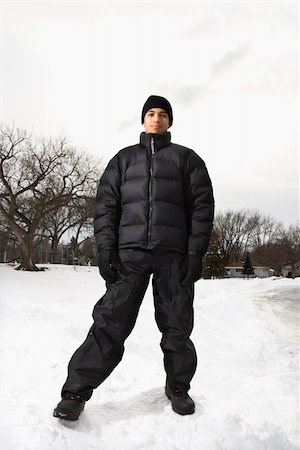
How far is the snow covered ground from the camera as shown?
273 centimetres

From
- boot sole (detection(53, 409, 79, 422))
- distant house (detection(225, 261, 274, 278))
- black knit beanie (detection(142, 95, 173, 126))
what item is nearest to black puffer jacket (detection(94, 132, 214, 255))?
black knit beanie (detection(142, 95, 173, 126))

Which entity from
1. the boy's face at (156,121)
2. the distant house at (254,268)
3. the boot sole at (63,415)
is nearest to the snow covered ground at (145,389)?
the boot sole at (63,415)

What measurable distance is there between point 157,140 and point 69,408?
6.95 feet

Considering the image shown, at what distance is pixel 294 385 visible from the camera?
18.5 ft

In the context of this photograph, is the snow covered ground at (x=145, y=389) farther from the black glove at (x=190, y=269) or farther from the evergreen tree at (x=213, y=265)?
the evergreen tree at (x=213, y=265)

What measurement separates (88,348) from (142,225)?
39.4 inches

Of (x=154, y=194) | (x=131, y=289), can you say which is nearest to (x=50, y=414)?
(x=131, y=289)

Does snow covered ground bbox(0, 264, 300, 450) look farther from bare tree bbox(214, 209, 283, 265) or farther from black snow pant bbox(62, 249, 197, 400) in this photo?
bare tree bbox(214, 209, 283, 265)

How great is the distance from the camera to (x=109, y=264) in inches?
121

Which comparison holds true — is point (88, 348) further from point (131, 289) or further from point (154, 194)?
point (154, 194)

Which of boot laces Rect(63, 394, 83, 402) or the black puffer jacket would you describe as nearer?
boot laces Rect(63, 394, 83, 402)

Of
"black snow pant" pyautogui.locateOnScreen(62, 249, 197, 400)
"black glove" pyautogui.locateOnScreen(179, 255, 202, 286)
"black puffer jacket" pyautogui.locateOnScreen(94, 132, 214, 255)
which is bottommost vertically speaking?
"black snow pant" pyautogui.locateOnScreen(62, 249, 197, 400)

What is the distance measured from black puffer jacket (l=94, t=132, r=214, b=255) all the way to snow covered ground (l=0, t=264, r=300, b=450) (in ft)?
4.19

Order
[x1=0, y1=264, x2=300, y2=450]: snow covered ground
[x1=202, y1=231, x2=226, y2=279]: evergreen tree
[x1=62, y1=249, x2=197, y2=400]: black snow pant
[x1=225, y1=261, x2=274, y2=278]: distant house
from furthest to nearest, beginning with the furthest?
1. [x1=225, y1=261, x2=274, y2=278]: distant house
2. [x1=202, y1=231, x2=226, y2=279]: evergreen tree
3. [x1=62, y1=249, x2=197, y2=400]: black snow pant
4. [x1=0, y1=264, x2=300, y2=450]: snow covered ground
